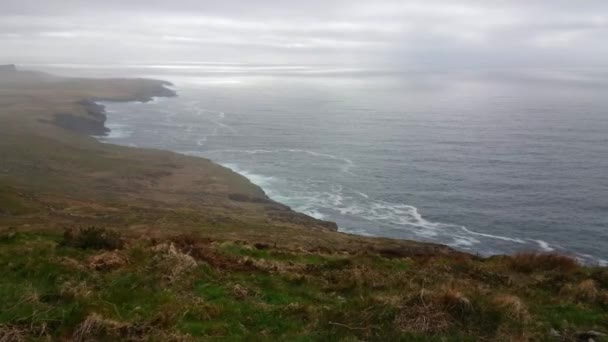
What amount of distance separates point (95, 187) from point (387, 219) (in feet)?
136

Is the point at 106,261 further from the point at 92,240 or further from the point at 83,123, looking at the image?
the point at 83,123

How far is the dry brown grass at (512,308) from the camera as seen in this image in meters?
13.9

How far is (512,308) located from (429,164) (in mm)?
82234

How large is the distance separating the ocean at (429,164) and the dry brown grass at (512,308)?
141ft

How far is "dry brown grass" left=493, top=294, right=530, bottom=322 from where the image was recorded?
13875 mm

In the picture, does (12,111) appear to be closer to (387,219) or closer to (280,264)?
(387,219)

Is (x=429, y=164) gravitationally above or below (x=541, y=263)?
below

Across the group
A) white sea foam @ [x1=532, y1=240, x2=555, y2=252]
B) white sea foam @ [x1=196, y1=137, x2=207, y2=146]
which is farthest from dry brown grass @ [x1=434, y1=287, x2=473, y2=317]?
white sea foam @ [x1=196, y1=137, x2=207, y2=146]

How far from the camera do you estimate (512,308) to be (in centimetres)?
1409

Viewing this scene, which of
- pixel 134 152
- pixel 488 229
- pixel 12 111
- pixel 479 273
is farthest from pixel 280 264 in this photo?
pixel 12 111

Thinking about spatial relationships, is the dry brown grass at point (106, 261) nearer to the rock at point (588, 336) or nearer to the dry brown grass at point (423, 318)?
the dry brown grass at point (423, 318)

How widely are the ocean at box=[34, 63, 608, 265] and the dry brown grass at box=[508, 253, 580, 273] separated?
33515 mm

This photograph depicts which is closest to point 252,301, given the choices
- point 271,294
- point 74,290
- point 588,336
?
point 271,294

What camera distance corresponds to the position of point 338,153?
355 ft
